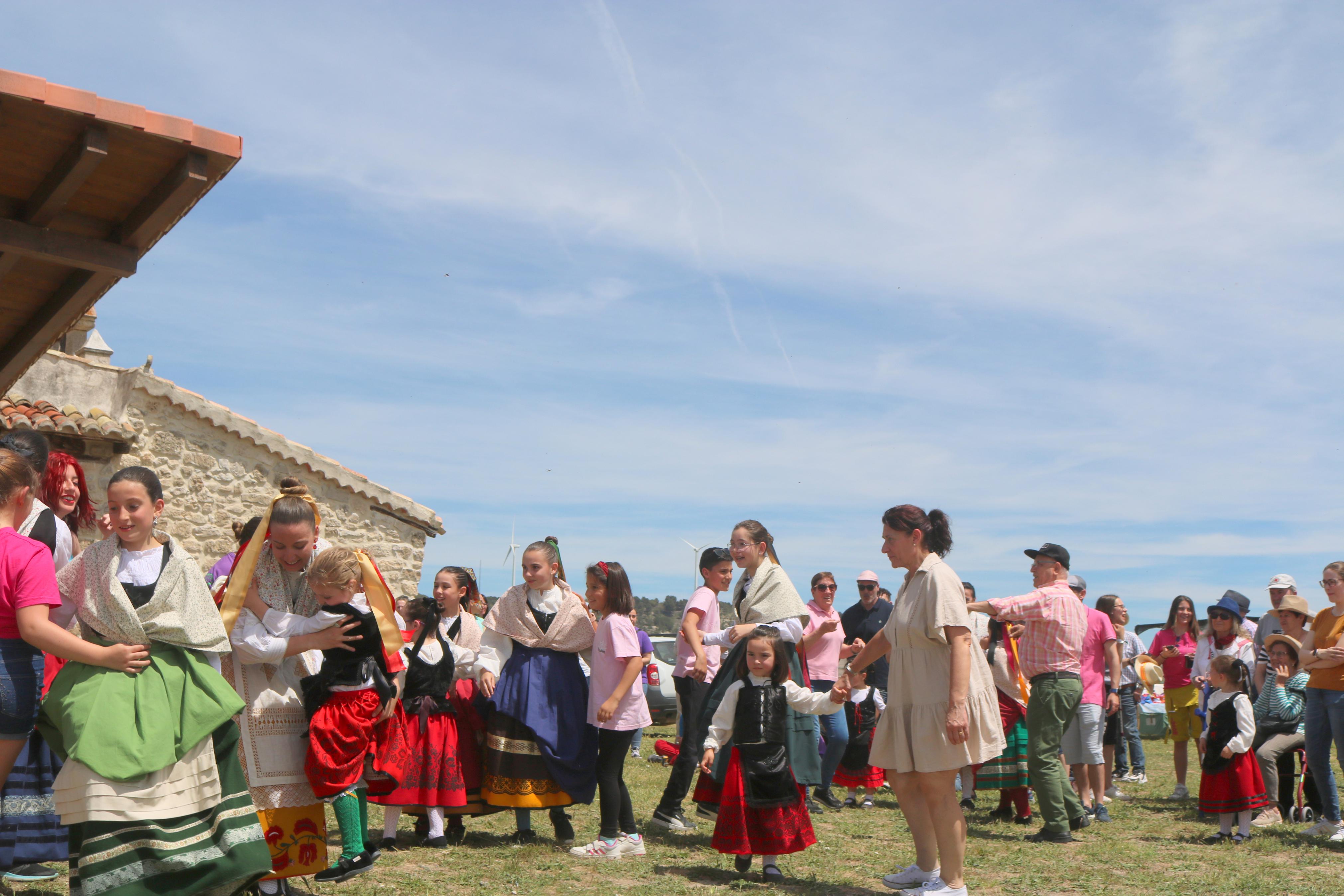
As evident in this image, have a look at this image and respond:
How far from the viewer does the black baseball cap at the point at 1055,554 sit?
23.0ft

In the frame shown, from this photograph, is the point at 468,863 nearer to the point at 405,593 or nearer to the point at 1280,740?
Result: the point at 1280,740

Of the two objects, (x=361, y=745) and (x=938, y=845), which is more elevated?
(x=361, y=745)

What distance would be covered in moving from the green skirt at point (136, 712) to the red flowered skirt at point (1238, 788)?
19.5ft

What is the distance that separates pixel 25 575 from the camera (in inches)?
143

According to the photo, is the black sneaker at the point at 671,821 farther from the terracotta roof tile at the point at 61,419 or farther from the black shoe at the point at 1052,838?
the terracotta roof tile at the point at 61,419

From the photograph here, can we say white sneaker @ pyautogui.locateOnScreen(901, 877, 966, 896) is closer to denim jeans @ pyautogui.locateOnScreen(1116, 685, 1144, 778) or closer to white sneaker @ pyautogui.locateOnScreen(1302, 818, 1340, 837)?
white sneaker @ pyautogui.locateOnScreen(1302, 818, 1340, 837)

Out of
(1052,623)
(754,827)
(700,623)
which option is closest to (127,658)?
(754,827)

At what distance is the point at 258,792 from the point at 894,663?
9.20 feet

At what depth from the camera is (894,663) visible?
16.4 ft

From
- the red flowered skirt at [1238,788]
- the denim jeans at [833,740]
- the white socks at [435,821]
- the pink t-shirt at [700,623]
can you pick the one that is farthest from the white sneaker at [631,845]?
the red flowered skirt at [1238,788]

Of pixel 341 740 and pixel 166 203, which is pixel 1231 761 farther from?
pixel 166 203

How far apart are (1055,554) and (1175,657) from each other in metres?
3.81

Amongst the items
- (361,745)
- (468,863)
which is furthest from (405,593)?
(361,745)

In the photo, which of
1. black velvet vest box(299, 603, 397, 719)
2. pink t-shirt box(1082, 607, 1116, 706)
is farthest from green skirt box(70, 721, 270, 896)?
pink t-shirt box(1082, 607, 1116, 706)
